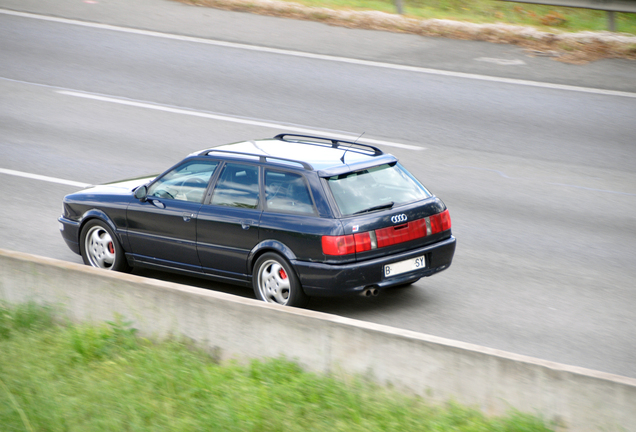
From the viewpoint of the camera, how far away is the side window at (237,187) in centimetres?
782

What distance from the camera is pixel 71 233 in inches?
355

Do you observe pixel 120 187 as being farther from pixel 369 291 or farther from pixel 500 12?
pixel 500 12

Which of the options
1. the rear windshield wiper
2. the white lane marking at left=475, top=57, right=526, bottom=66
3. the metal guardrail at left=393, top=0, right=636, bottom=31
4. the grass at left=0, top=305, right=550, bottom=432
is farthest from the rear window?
the metal guardrail at left=393, top=0, right=636, bottom=31

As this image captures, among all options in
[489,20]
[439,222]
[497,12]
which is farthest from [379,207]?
[497,12]

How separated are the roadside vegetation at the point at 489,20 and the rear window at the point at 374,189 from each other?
33.3 feet

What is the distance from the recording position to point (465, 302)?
807 centimetres

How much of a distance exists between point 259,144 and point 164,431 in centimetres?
402

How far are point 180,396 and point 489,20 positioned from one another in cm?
1603

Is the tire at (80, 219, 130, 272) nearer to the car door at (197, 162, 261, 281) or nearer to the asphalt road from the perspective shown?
the asphalt road

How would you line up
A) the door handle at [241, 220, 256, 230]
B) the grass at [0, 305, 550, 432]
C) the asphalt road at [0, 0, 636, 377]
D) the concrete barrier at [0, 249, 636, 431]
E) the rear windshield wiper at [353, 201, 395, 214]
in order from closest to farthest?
the concrete barrier at [0, 249, 636, 431], the grass at [0, 305, 550, 432], the rear windshield wiper at [353, 201, 395, 214], the door handle at [241, 220, 256, 230], the asphalt road at [0, 0, 636, 377]

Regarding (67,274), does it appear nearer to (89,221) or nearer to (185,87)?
(89,221)

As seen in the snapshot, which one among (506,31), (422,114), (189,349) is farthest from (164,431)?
(506,31)

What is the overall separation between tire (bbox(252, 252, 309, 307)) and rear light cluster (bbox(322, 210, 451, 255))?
0.49 m

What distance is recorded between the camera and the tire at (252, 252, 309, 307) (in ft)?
24.4
